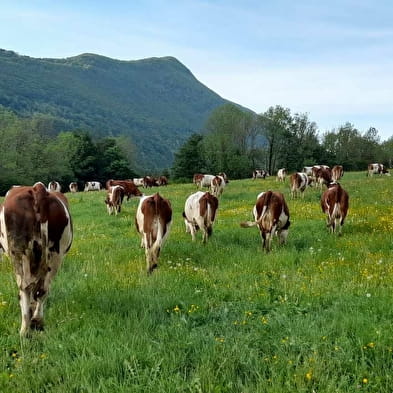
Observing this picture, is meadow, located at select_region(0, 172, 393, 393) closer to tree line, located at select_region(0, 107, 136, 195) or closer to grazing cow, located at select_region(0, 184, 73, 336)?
grazing cow, located at select_region(0, 184, 73, 336)

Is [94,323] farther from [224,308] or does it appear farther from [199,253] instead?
[199,253]

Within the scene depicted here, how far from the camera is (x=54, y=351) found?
14.7 feet

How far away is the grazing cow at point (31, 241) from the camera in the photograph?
5.01m

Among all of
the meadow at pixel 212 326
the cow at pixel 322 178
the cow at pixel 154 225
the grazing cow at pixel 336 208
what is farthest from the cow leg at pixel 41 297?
the cow at pixel 322 178

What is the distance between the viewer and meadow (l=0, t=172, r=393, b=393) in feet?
12.8

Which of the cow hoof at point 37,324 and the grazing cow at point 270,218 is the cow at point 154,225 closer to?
the grazing cow at point 270,218

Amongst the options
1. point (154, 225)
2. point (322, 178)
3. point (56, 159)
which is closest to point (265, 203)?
point (154, 225)

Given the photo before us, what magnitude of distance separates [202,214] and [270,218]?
2.16 m

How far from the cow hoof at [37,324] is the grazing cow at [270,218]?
604 centimetres

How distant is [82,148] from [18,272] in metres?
69.8

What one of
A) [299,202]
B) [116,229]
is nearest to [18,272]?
[116,229]

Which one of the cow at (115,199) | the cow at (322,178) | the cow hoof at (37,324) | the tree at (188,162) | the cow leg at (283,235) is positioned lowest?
the cow hoof at (37,324)

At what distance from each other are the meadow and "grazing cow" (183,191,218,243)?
226 centimetres

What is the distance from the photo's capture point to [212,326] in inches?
201
